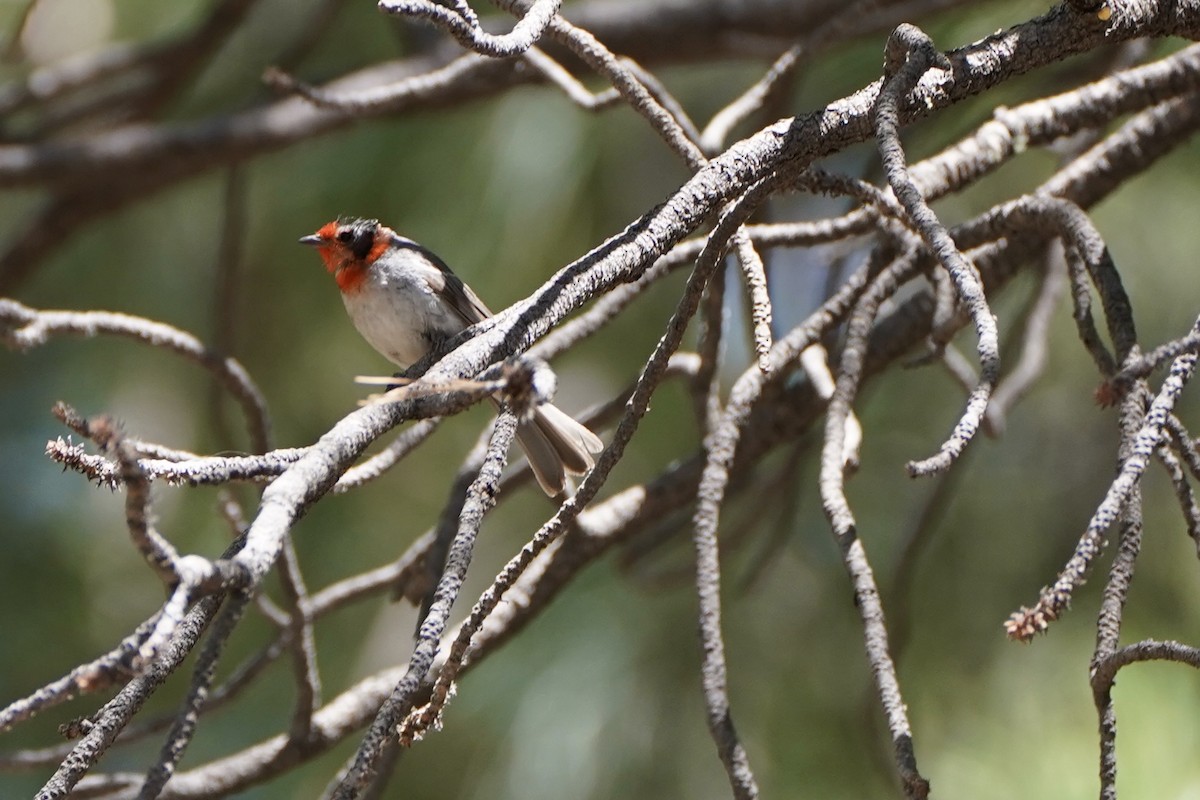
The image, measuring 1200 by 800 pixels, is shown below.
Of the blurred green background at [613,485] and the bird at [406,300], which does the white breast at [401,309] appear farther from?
the blurred green background at [613,485]

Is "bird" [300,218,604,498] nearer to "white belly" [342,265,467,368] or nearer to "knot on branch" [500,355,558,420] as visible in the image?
"white belly" [342,265,467,368]

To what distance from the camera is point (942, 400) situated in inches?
134

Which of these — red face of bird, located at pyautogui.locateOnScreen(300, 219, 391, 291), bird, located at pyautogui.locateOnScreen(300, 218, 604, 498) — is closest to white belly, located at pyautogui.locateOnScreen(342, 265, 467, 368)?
bird, located at pyautogui.locateOnScreen(300, 218, 604, 498)

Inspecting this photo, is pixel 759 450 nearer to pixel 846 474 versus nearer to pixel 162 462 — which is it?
pixel 846 474

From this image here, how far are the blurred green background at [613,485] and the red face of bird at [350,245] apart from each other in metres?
0.30

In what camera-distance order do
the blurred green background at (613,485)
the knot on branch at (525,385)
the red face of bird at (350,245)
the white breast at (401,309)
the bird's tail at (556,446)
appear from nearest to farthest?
1. the knot on branch at (525,385)
2. the bird's tail at (556,446)
3. the blurred green background at (613,485)
4. the white breast at (401,309)
5. the red face of bird at (350,245)

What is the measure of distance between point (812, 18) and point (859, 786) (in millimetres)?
2119

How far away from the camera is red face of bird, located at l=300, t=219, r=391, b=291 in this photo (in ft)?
12.0

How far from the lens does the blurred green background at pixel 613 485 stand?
2.78 m

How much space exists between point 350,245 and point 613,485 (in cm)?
105

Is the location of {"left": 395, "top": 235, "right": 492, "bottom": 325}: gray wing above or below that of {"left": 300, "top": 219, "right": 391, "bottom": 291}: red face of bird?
below

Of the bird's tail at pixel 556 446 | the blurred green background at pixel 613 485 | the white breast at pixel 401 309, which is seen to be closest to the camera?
the bird's tail at pixel 556 446

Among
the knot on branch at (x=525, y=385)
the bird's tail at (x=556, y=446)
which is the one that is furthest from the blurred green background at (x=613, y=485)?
the knot on branch at (x=525, y=385)

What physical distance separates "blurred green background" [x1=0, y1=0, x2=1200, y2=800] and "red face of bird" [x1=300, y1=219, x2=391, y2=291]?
0.30 m
